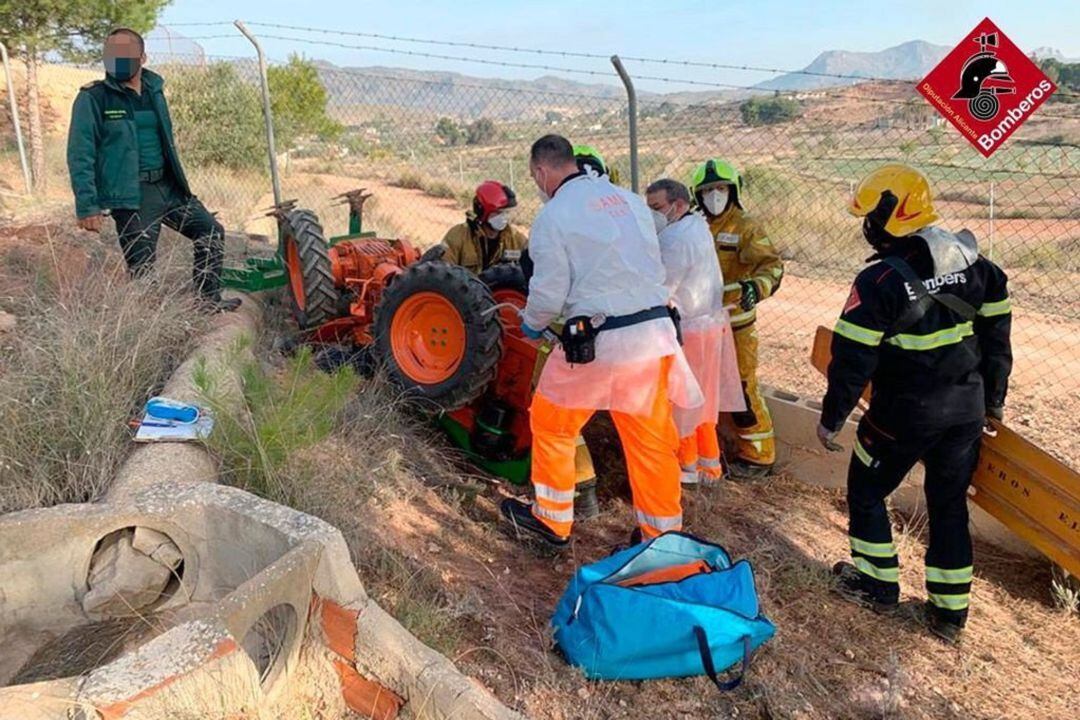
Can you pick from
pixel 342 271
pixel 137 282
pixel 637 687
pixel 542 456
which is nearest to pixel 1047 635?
pixel 637 687

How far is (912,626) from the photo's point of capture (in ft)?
11.8

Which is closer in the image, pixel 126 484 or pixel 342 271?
pixel 126 484

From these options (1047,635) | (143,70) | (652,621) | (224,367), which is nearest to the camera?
(652,621)

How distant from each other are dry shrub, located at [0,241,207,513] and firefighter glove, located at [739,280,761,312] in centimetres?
315

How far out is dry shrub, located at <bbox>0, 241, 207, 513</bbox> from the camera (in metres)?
3.24

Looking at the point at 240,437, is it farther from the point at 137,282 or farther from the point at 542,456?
the point at 137,282

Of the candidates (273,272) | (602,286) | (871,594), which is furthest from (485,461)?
(273,272)

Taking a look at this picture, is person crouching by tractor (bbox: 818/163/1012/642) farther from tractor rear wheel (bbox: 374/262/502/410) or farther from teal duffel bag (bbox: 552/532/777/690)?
tractor rear wheel (bbox: 374/262/502/410)

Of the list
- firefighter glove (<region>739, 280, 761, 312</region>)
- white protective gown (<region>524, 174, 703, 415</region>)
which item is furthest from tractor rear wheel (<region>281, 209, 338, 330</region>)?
firefighter glove (<region>739, 280, 761, 312</region>)

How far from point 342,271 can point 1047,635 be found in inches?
178

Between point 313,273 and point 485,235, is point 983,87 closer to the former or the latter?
point 485,235

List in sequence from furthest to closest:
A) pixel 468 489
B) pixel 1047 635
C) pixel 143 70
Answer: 1. pixel 143 70
2. pixel 468 489
3. pixel 1047 635

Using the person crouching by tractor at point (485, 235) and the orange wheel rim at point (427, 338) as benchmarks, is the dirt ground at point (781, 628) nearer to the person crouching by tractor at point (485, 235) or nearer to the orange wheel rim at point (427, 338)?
the orange wheel rim at point (427, 338)

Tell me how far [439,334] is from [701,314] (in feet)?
4.73
